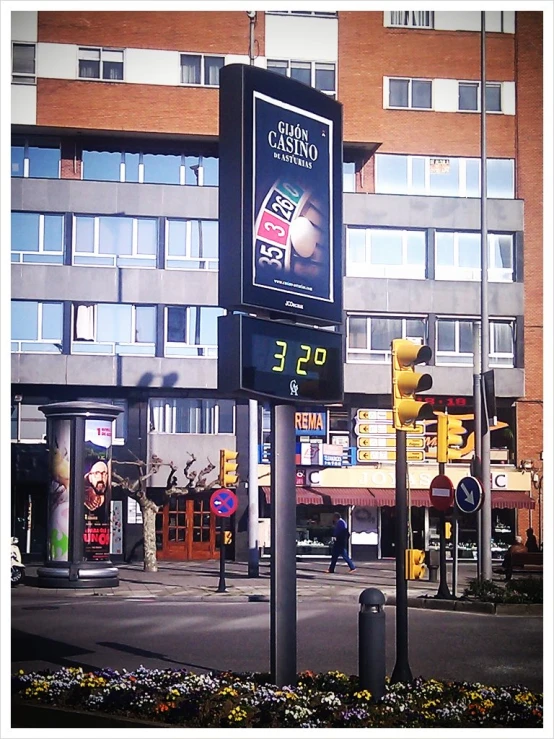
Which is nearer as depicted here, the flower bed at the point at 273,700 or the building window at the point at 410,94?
the flower bed at the point at 273,700

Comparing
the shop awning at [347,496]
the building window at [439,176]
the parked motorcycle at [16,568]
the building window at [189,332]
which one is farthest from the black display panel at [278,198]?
the building window at [439,176]

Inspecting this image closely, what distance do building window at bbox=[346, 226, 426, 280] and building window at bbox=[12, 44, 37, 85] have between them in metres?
10.9

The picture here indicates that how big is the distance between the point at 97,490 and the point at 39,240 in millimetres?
13291

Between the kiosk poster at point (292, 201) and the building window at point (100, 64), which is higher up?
the building window at point (100, 64)

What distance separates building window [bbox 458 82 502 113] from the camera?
125 ft

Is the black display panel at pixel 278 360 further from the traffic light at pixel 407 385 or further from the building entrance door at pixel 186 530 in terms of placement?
the building entrance door at pixel 186 530

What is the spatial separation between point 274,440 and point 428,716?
273 cm

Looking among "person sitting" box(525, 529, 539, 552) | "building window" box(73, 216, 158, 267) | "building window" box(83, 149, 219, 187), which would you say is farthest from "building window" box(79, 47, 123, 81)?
"person sitting" box(525, 529, 539, 552)

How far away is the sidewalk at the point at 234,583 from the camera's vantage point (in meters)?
23.8

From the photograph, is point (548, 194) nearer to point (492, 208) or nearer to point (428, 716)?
point (428, 716)

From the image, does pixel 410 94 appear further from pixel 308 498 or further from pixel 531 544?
pixel 531 544

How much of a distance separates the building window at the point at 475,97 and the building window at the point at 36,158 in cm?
1292

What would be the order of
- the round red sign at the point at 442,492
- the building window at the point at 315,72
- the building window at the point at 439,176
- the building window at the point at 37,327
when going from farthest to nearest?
the building window at the point at 439,176 → the building window at the point at 315,72 → the building window at the point at 37,327 → the round red sign at the point at 442,492

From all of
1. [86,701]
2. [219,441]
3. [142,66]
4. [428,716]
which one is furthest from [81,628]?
[142,66]
